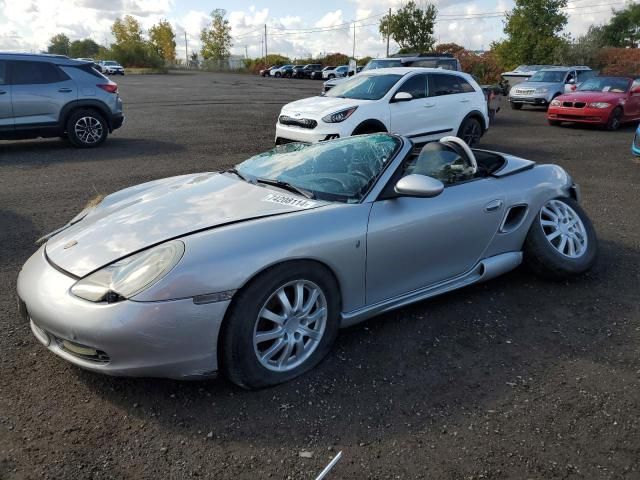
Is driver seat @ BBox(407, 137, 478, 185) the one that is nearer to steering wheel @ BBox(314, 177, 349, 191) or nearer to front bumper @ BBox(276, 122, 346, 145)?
steering wheel @ BBox(314, 177, 349, 191)

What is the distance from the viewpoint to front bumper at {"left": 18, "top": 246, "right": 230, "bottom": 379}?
8.25 feet

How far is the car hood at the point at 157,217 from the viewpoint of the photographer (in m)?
2.89

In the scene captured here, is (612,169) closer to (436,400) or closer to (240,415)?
(436,400)

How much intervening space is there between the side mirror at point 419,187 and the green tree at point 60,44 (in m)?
118

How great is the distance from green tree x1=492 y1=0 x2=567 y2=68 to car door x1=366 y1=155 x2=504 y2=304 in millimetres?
38558

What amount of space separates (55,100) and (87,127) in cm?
73

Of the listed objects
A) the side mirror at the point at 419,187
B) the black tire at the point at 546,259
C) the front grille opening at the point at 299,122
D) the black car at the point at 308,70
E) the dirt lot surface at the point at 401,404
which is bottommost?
the dirt lot surface at the point at 401,404

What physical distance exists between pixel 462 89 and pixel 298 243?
8.74 m

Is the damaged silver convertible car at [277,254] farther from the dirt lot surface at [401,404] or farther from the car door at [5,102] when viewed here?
the car door at [5,102]

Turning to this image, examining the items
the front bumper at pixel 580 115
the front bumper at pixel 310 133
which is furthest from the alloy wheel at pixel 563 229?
the front bumper at pixel 580 115

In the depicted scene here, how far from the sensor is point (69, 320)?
8.46 ft

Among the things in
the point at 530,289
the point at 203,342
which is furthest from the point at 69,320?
the point at 530,289

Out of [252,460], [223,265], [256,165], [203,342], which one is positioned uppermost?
[256,165]

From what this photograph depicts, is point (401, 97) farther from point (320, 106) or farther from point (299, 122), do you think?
point (299, 122)
